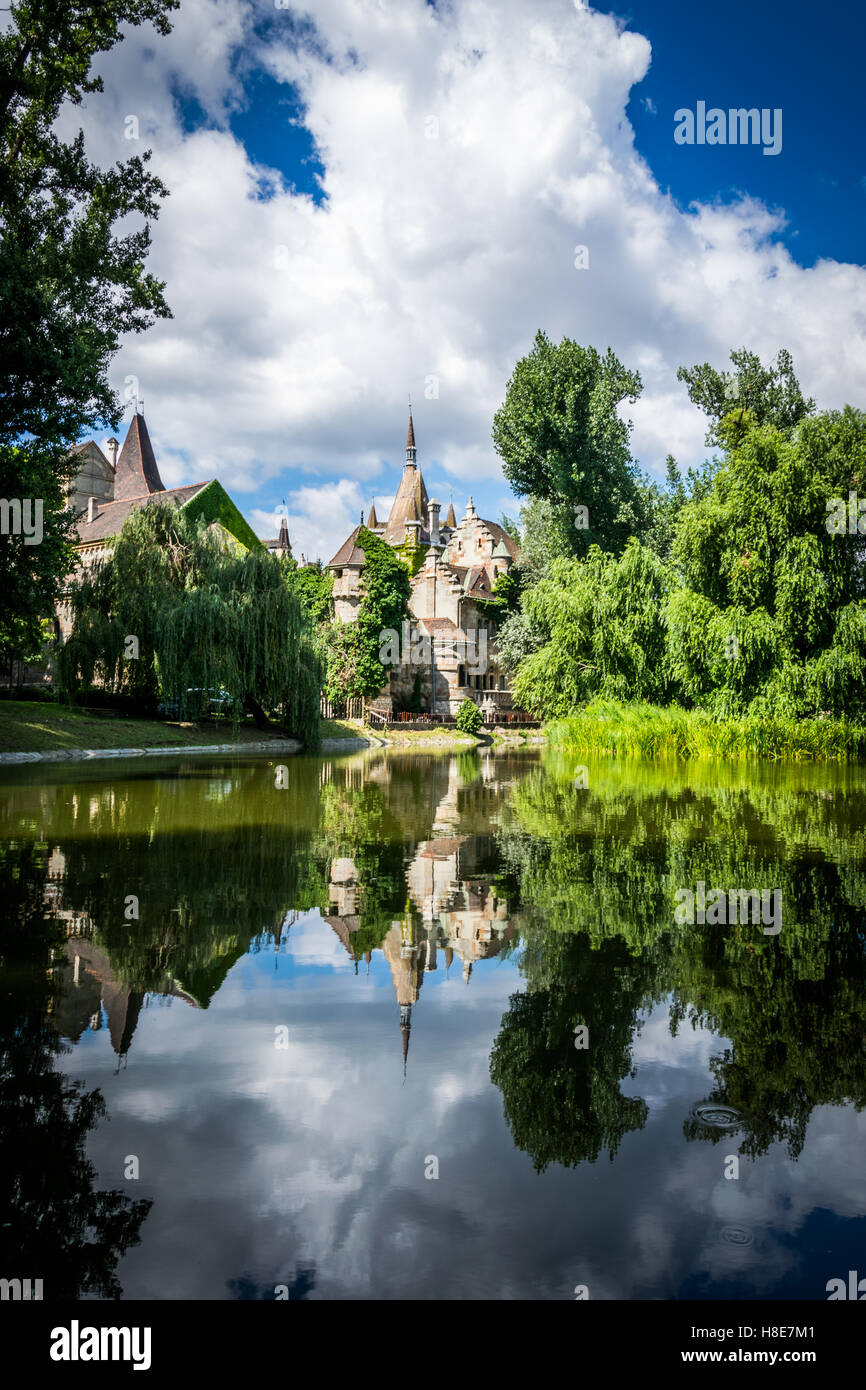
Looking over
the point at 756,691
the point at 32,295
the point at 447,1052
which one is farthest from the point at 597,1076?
the point at 756,691

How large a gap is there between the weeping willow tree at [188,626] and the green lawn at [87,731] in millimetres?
1092

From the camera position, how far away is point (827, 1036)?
11.9ft

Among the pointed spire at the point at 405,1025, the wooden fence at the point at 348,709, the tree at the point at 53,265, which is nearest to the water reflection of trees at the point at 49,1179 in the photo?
the pointed spire at the point at 405,1025

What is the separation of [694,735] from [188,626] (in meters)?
15.8

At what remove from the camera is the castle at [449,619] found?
57.0 meters

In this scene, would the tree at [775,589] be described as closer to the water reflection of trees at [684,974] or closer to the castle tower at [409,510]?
the water reflection of trees at [684,974]

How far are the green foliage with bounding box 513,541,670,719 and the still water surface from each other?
760 inches

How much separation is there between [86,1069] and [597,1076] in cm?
200

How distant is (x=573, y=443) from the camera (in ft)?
128

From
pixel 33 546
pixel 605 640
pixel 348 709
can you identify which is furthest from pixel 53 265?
pixel 348 709

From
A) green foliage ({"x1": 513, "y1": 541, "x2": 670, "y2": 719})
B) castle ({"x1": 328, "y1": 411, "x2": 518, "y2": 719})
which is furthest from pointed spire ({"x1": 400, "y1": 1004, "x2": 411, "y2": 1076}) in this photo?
castle ({"x1": 328, "y1": 411, "x2": 518, "y2": 719})

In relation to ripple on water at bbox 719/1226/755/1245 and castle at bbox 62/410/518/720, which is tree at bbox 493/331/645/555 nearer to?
castle at bbox 62/410/518/720

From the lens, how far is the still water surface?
230 centimetres
